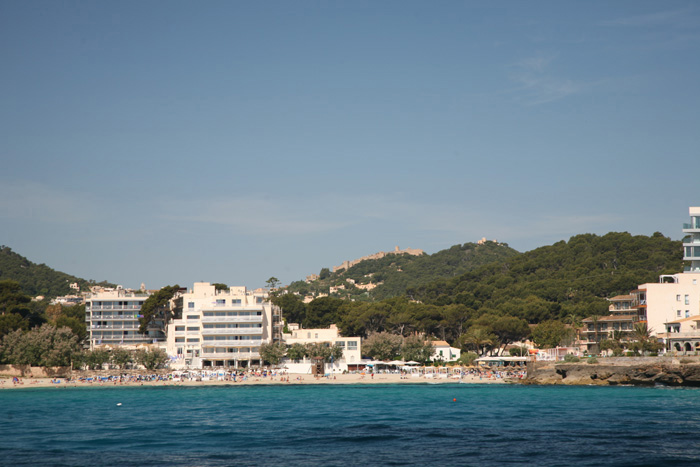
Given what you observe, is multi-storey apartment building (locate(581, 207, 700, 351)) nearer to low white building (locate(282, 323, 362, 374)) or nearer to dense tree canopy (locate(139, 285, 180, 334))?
low white building (locate(282, 323, 362, 374))

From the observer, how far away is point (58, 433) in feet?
137

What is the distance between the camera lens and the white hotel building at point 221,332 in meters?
94.3

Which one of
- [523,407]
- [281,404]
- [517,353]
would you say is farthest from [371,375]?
[523,407]

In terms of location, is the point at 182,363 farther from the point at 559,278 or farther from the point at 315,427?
the point at 559,278

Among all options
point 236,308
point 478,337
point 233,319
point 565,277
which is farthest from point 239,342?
point 565,277

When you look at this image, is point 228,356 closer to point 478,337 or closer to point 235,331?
point 235,331

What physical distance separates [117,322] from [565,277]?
248 ft

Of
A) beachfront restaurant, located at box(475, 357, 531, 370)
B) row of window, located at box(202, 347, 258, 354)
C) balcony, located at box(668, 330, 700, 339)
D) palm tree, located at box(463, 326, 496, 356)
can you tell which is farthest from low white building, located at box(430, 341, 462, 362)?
balcony, located at box(668, 330, 700, 339)

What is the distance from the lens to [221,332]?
95.0 meters

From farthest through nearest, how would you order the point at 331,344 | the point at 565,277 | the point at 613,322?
the point at 565,277, the point at 331,344, the point at 613,322

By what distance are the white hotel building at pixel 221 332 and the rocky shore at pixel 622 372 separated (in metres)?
35.7

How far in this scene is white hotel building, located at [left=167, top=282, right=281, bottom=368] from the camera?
94.3 metres

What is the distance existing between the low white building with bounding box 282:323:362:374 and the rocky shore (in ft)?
80.3

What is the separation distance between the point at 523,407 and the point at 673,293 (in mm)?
40218
